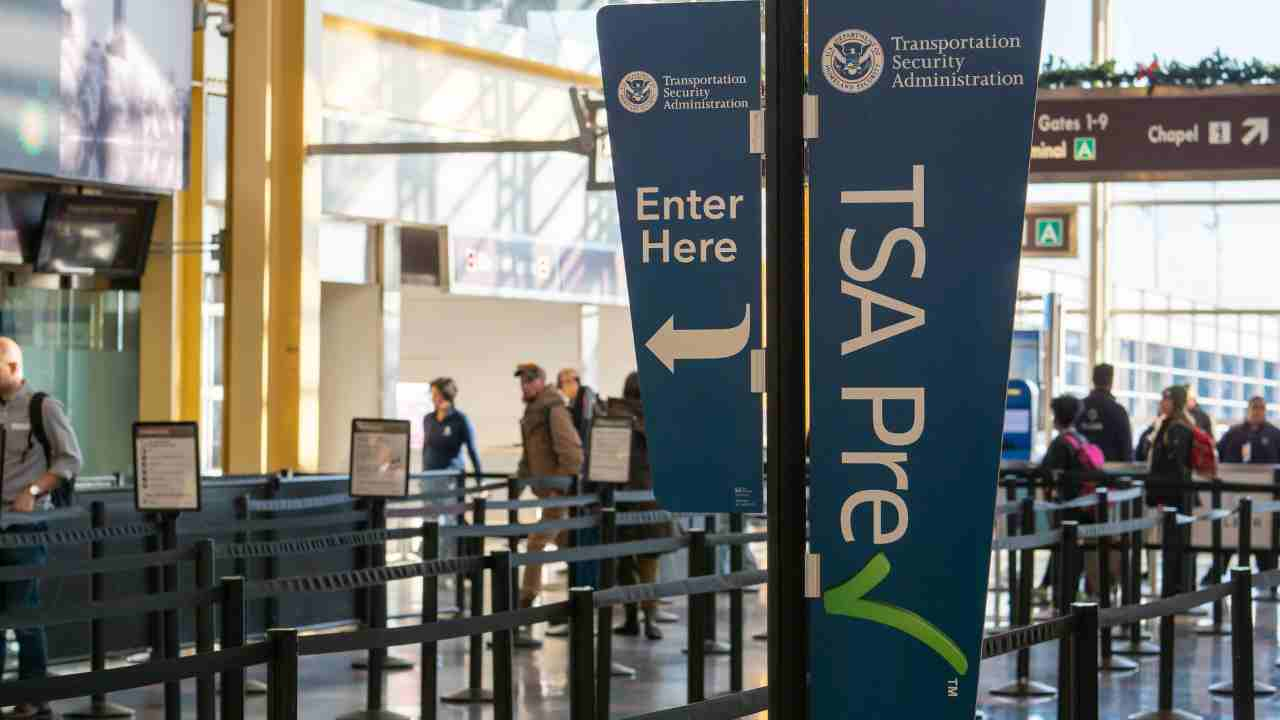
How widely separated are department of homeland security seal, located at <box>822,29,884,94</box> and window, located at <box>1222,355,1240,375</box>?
79.6 ft

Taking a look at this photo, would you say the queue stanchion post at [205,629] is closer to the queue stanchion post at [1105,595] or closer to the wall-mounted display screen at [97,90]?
the queue stanchion post at [1105,595]

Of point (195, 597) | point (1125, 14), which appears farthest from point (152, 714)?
point (1125, 14)

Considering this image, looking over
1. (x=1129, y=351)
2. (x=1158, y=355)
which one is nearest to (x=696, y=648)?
(x=1129, y=351)

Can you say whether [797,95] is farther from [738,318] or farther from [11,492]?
[11,492]

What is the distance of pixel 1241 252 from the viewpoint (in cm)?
2592

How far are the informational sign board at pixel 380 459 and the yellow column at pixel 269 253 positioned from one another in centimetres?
513

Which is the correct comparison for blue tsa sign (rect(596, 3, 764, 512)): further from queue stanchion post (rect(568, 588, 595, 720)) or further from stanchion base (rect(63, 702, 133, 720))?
stanchion base (rect(63, 702, 133, 720))

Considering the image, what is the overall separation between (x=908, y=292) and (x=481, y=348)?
23566 mm

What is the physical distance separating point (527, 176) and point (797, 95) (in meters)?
19.3

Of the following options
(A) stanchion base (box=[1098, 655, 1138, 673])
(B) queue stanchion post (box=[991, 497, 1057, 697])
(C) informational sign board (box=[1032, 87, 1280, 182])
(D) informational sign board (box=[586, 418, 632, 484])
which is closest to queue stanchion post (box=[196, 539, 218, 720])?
(B) queue stanchion post (box=[991, 497, 1057, 697])

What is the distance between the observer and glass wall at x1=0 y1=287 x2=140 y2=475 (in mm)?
17641

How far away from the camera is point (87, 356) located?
60.0 feet

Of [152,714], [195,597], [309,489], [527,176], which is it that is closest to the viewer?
[195,597]

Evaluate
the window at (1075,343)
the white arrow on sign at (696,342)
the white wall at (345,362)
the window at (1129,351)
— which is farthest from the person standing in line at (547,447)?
the window at (1075,343)
